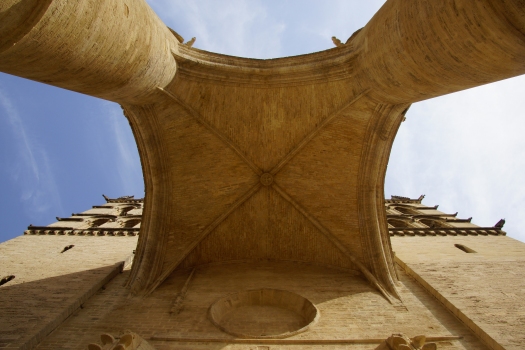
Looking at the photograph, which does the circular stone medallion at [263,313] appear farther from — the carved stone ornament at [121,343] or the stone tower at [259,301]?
the carved stone ornament at [121,343]

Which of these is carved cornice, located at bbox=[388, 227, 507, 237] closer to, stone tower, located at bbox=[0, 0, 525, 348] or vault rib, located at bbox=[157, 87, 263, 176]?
stone tower, located at bbox=[0, 0, 525, 348]

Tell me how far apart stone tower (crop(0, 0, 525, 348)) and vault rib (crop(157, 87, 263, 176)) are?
4cm

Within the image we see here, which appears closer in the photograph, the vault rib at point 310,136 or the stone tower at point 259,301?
the stone tower at point 259,301

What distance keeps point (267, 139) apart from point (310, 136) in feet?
3.76

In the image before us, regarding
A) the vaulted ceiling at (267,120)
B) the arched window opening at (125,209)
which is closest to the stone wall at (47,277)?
the vaulted ceiling at (267,120)

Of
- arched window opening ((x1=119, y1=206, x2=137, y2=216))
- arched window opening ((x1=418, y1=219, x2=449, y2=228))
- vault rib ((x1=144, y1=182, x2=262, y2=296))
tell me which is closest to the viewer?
vault rib ((x1=144, y1=182, x2=262, y2=296))

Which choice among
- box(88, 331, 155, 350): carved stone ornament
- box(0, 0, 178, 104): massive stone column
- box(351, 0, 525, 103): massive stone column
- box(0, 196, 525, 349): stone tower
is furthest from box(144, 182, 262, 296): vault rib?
box(351, 0, 525, 103): massive stone column

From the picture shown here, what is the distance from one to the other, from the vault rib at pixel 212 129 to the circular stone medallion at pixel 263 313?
3369 mm

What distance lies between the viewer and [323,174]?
9094 mm

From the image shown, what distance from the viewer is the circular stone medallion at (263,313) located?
620 centimetres

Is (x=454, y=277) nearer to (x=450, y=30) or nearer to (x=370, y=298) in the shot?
(x=370, y=298)

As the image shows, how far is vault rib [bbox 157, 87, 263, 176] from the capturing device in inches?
289

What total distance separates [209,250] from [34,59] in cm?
678

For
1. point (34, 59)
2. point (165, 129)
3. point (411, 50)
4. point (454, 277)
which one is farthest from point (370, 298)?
point (34, 59)
